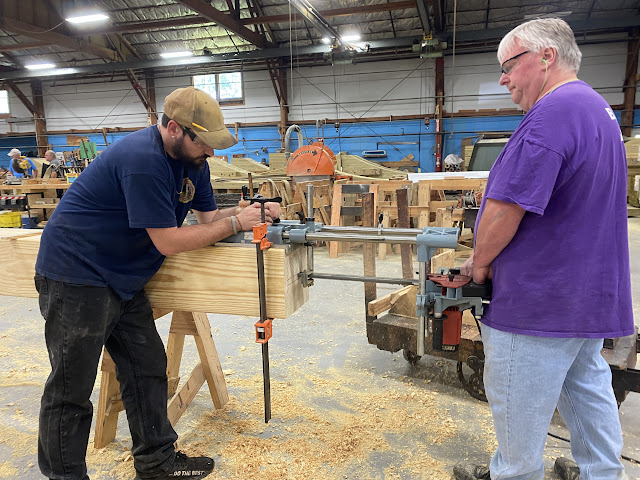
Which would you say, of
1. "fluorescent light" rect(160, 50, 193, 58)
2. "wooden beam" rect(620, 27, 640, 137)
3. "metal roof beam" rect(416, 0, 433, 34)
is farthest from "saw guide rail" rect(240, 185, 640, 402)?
"fluorescent light" rect(160, 50, 193, 58)

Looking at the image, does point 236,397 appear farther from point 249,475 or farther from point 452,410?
point 452,410

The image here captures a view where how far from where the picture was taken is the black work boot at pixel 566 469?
1.91m

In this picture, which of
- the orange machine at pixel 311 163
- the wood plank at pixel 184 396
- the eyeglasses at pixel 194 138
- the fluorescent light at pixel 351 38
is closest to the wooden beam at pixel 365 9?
the fluorescent light at pixel 351 38

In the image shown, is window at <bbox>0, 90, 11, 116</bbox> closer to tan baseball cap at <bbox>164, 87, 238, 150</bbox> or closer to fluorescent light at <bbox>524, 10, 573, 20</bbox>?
fluorescent light at <bbox>524, 10, 573, 20</bbox>

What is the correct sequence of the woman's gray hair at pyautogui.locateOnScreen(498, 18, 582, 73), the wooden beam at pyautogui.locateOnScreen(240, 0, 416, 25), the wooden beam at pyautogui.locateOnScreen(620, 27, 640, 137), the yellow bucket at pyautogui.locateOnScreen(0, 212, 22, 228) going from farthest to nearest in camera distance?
the wooden beam at pyautogui.locateOnScreen(620, 27, 640, 137) → the wooden beam at pyautogui.locateOnScreen(240, 0, 416, 25) → the yellow bucket at pyautogui.locateOnScreen(0, 212, 22, 228) → the woman's gray hair at pyautogui.locateOnScreen(498, 18, 582, 73)

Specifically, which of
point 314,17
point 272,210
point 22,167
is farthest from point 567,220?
point 22,167

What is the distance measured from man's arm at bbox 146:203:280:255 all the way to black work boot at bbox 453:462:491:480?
4.61 feet

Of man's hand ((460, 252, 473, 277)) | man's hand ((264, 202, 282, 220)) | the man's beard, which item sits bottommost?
man's hand ((460, 252, 473, 277))

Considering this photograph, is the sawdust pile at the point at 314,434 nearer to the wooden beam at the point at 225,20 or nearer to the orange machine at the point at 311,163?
the orange machine at the point at 311,163

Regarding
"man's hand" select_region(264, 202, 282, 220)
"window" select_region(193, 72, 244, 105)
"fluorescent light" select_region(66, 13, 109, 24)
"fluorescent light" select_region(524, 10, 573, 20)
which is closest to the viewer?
"man's hand" select_region(264, 202, 282, 220)

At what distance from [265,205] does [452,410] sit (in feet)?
5.45

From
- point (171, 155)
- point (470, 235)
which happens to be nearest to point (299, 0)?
point (470, 235)

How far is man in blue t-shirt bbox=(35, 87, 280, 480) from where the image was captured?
1.62m

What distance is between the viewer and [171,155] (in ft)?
5.77
